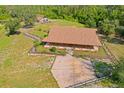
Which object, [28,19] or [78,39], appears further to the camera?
[28,19]

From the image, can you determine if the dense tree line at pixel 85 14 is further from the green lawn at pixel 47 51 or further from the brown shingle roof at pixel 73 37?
the green lawn at pixel 47 51

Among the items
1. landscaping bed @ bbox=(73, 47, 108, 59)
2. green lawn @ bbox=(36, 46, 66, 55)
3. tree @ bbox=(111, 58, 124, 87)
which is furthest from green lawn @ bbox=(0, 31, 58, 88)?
tree @ bbox=(111, 58, 124, 87)

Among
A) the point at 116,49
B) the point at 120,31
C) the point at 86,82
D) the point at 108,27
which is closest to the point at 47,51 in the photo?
the point at 116,49

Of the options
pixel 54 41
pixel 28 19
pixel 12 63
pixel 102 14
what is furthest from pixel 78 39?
pixel 102 14

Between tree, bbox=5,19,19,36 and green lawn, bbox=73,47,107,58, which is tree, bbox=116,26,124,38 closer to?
green lawn, bbox=73,47,107,58

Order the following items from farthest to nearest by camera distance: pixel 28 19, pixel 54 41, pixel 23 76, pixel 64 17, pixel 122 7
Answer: pixel 64 17, pixel 122 7, pixel 28 19, pixel 54 41, pixel 23 76

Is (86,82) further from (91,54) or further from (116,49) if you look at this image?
(116,49)

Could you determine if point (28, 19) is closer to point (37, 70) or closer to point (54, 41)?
point (54, 41)
